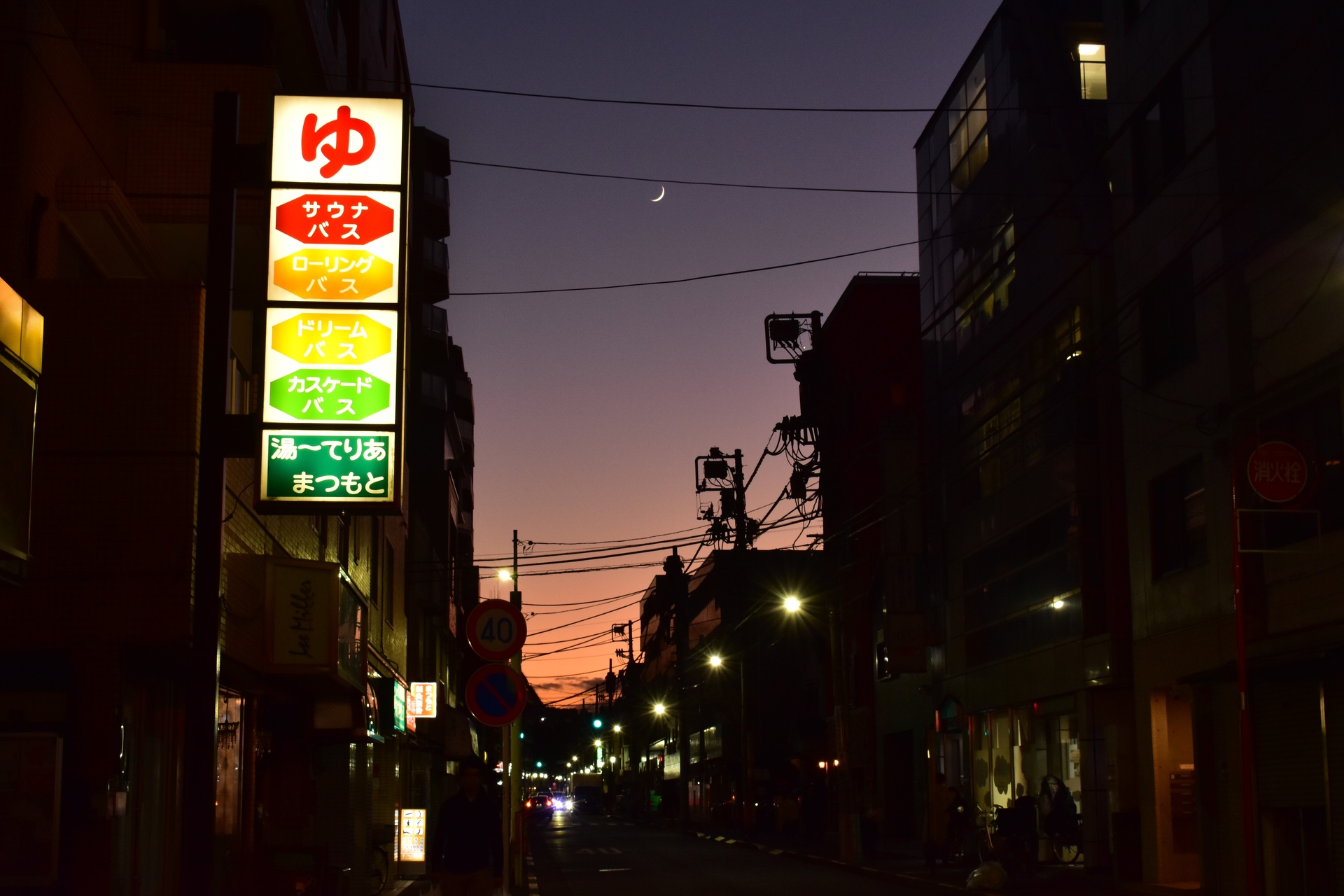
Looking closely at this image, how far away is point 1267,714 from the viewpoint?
19031 mm

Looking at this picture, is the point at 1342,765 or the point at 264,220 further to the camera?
the point at 1342,765

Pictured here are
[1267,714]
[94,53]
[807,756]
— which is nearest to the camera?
[94,53]

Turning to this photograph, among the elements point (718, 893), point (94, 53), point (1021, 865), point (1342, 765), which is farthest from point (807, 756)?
point (94, 53)

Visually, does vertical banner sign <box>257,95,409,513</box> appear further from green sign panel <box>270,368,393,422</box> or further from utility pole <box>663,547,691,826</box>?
utility pole <box>663,547,691,826</box>

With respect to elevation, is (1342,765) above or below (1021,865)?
above

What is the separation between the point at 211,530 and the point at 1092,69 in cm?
2546

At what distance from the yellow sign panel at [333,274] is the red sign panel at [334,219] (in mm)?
124

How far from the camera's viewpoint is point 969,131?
3466cm

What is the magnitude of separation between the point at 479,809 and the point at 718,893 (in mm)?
11743

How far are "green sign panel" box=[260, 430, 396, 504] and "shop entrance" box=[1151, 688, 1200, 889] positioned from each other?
1620cm

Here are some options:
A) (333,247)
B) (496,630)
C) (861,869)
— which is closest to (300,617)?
(496,630)

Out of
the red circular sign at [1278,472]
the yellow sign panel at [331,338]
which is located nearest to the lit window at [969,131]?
the red circular sign at [1278,472]

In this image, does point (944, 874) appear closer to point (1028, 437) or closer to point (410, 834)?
point (1028, 437)

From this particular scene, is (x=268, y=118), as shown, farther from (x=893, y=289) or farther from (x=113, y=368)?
(x=893, y=289)
